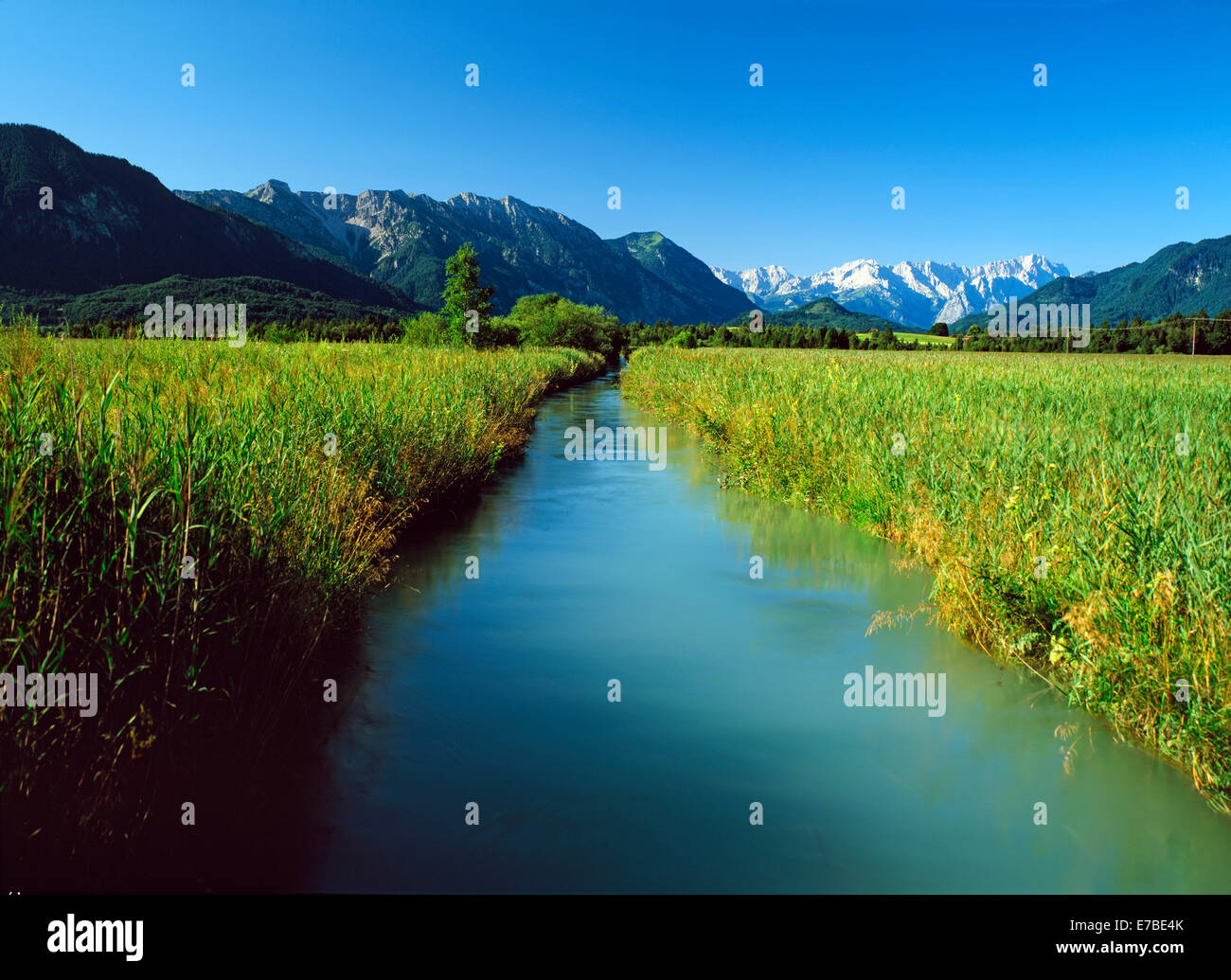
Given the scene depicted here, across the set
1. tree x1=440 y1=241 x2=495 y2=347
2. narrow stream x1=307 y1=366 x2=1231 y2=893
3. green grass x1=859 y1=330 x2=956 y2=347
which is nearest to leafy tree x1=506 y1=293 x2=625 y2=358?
tree x1=440 y1=241 x2=495 y2=347

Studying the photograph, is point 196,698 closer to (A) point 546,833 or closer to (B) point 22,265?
(A) point 546,833

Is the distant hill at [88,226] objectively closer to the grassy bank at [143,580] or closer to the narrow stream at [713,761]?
the grassy bank at [143,580]

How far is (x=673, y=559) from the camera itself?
9273 millimetres

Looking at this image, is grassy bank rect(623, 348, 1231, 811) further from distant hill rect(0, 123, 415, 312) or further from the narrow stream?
distant hill rect(0, 123, 415, 312)

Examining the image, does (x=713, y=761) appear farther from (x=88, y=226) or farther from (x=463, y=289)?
(x=88, y=226)

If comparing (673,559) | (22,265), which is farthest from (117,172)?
(673,559)

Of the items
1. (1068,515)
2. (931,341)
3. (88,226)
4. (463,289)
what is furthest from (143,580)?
(88,226)

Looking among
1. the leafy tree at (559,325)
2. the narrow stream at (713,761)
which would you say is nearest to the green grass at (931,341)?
the leafy tree at (559,325)

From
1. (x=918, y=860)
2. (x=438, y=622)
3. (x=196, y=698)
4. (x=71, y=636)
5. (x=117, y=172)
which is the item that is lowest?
(x=918, y=860)

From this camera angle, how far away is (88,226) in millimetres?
165125

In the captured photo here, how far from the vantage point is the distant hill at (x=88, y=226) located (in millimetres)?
151125

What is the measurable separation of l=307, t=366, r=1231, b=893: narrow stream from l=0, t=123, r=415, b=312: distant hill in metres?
172

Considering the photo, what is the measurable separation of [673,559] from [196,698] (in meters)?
6.46

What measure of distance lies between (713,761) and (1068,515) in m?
3.18
